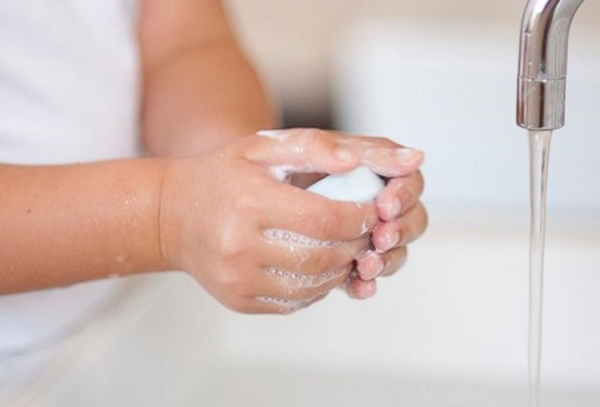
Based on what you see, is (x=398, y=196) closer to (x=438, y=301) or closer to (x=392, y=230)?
(x=392, y=230)

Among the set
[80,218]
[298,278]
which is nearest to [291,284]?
[298,278]

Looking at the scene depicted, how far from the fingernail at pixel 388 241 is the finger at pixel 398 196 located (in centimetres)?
1

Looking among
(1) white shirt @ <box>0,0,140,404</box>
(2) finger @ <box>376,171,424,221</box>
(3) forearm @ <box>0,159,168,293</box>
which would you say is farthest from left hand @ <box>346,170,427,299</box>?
(1) white shirt @ <box>0,0,140,404</box>

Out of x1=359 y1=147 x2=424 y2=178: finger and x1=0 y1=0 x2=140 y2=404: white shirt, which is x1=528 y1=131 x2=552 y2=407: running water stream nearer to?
x1=359 y1=147 x2=424 y2=178: finger

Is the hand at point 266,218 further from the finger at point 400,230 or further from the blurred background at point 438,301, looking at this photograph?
the blurred background at point 438,301

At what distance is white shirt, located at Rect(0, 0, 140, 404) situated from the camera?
79cm

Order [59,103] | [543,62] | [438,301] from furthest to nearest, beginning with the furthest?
[438,301] → [59,103] → [543,62]

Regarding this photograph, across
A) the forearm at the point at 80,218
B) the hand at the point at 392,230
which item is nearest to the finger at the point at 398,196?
the hand at the point at 392,230

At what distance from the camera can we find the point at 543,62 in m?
0.58

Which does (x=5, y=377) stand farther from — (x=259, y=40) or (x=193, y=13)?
(x=259, y=40)

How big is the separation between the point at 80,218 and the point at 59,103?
0.52 feet

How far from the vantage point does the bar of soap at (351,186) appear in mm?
641

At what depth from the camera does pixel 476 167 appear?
3.30 ft

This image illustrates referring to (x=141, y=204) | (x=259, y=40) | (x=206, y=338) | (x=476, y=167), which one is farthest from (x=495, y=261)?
(x=259, y=40)
